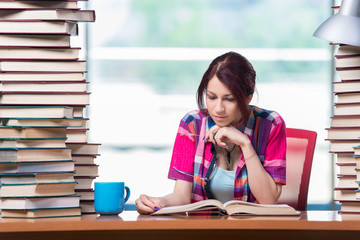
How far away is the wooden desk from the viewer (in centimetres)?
136

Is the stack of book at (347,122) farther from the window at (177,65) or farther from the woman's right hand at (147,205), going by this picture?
the window at (177,65)

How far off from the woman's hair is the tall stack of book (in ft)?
1.82

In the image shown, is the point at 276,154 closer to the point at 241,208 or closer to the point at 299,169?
the point at 299,169

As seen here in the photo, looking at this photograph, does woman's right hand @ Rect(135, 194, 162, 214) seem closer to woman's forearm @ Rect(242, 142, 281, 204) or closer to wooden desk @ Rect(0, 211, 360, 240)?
wooden desk @ Rect(0, 211, 360, 240)

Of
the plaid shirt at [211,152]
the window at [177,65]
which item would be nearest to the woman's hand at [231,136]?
the plaid shirt at [211,152]

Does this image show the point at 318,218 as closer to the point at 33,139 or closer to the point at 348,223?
the point at 348,223

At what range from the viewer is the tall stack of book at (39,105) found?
4.83ft

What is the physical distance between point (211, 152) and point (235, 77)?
0.34 meters

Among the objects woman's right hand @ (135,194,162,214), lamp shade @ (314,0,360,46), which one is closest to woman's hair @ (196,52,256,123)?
lamp shade @ (314,0,360,46)

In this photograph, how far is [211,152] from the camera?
2129 mm

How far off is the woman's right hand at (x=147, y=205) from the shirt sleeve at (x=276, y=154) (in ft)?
1.63

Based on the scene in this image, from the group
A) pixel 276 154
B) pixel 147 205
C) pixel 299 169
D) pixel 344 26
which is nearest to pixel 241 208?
pixel 147 205

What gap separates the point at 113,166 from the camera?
5.03 metres

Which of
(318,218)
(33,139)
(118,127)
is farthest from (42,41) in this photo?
(118,127)
